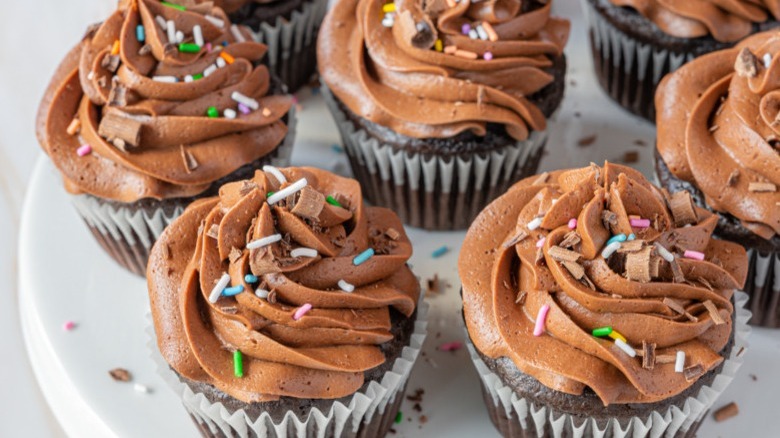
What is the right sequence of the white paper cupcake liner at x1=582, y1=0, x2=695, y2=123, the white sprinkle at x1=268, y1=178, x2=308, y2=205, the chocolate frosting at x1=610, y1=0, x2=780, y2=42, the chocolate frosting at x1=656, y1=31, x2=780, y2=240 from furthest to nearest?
1. the white paper cupcake liner at x1=582, y1=0, x2=695, y2=123
2. the chocolate frosting at x1=610, y1=0, x2=780, y2=42
3. the chocolate frosting at x1=656, y1=31, x2=780, y2=240
4. the white sprinkle at x1=268, y1=178, x2=308, y2=205

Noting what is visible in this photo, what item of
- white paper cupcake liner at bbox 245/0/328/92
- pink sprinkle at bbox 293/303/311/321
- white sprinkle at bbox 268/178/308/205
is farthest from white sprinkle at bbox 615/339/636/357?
white paper cupcake liner at bbox 245/0/328/92

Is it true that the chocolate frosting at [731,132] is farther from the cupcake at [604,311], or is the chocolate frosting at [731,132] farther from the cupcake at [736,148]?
the cupcake at [604,311]

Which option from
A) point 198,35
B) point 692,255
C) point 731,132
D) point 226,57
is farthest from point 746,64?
point 198,35

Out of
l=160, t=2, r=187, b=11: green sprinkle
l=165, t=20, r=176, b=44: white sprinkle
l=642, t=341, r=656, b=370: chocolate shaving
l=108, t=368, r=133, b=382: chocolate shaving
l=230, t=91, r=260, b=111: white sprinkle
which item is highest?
l=160, t=2, r=187, b=11: green sprinkle

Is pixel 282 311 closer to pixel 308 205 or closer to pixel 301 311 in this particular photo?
pixel 301 311

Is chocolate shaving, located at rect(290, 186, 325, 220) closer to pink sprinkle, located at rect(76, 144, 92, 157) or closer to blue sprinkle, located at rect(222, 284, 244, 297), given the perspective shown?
blue sprinkle, located at rect(222, 284, 244, 297)

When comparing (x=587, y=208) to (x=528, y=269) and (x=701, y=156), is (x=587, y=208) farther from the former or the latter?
(x=701, y=156)
